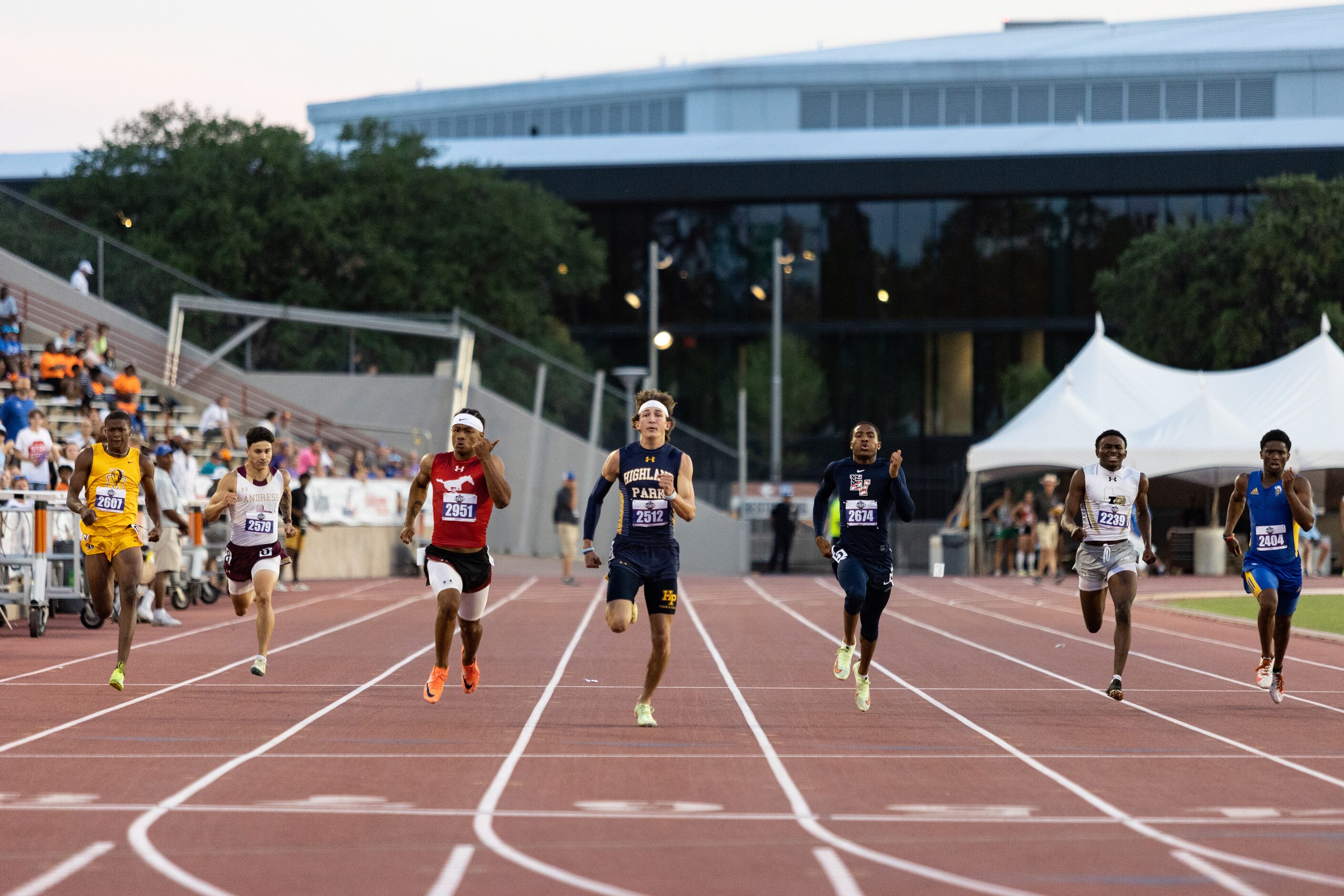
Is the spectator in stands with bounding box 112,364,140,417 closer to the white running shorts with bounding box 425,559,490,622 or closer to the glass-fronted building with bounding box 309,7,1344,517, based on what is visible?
the white running shorts with bounding box 425,559,490,622

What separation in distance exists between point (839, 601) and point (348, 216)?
24.4m

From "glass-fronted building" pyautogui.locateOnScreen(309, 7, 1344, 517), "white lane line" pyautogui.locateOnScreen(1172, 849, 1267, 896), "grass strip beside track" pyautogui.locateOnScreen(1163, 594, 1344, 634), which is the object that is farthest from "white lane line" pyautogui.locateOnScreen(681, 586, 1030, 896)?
"glass-fronted building" pyautogui.locateOnScreen(309, 7, 1344, 517)

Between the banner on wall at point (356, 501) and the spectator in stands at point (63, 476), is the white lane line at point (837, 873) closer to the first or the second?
the spectator in stands at point (63, 476)

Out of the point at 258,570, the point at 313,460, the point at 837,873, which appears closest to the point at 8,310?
the point at 313,460

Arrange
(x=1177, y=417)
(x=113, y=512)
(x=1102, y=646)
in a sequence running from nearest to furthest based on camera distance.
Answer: (x=113, y=512) < (x=1102, y=646) < (x=1177, y=417)

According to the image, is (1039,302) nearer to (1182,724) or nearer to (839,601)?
(839,601)

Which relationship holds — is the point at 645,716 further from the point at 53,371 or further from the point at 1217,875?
the point at 53,371

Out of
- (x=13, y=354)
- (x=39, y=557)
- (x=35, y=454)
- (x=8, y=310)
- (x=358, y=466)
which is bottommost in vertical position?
(x=39, y=557)

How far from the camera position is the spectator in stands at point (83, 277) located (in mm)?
37906

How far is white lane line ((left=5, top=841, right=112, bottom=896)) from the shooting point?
6508mm

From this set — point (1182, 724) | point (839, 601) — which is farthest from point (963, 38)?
point (1182, 724)

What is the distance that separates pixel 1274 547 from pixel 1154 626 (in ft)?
32.3

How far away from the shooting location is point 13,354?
30.3 metres

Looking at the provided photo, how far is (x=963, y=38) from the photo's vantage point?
84000 mm
